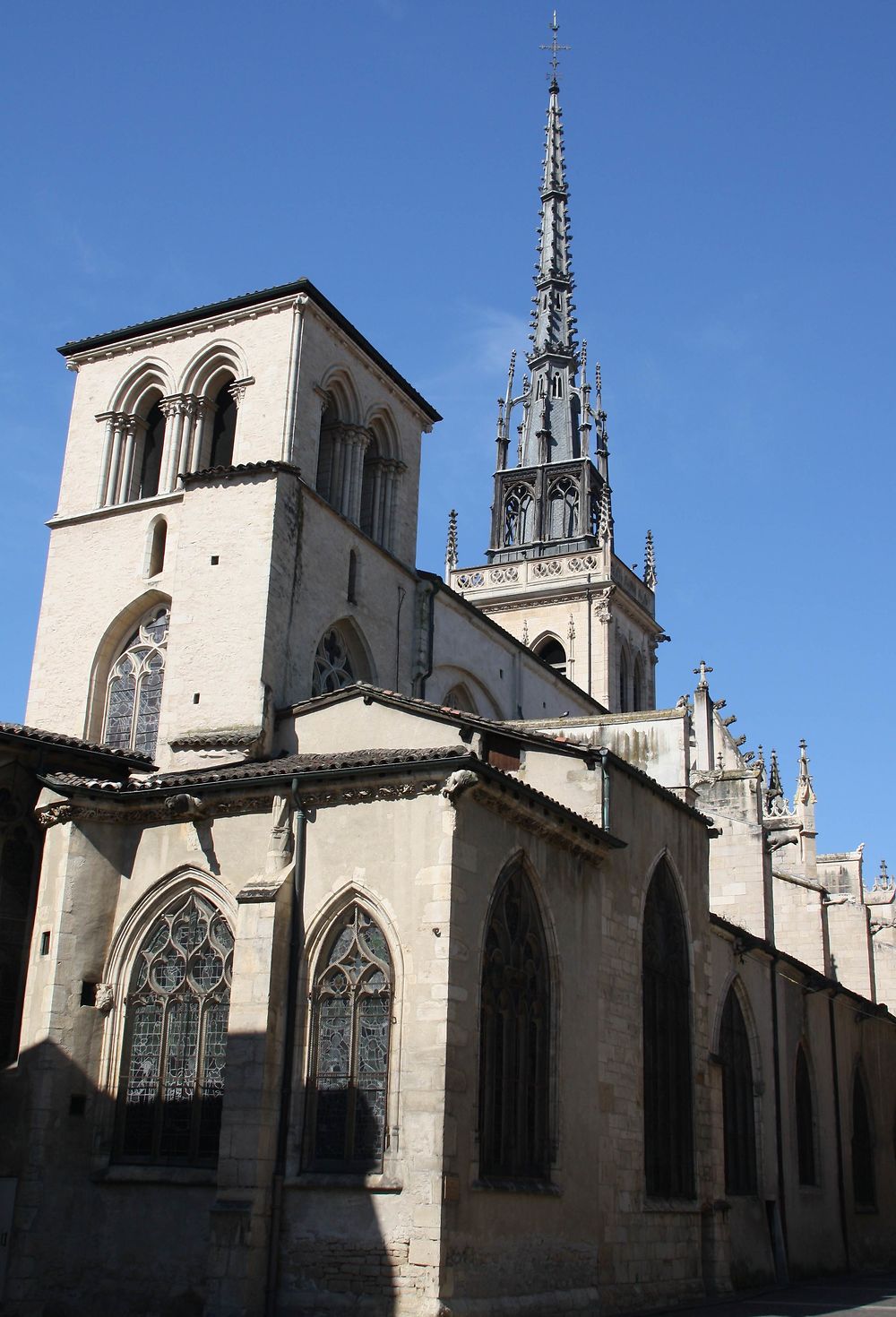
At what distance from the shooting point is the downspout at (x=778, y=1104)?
22.8 m

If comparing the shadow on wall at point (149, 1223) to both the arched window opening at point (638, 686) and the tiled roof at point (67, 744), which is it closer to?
the tiled roof at point (67, 744)

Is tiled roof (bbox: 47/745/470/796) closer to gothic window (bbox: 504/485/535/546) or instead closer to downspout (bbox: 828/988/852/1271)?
downspout (bbox: 828/988/852/1271)

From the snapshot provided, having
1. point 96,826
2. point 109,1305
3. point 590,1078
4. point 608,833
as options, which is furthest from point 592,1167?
point 96,826

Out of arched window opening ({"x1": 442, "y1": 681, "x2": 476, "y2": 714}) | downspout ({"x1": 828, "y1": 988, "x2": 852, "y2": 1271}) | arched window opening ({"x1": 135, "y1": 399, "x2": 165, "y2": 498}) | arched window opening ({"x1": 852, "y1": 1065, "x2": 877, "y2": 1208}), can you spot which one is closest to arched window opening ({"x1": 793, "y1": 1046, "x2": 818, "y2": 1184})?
downspout ({"x1": 828, "y1": 988, "x2": 852, "y2": 1271})

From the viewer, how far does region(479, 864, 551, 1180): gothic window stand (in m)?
14.6

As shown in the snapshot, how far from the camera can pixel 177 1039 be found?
15.4 m

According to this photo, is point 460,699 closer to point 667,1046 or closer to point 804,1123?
point 667,1046

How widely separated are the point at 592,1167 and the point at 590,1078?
986mm

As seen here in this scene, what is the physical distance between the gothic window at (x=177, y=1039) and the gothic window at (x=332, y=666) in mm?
5925

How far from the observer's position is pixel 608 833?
680 inches

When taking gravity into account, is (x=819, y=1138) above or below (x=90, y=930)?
below

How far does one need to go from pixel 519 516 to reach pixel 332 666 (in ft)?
85.7

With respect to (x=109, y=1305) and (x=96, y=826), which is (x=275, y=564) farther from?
(x=109, y=1305)

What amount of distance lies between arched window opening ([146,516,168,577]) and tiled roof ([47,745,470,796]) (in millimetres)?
5420
